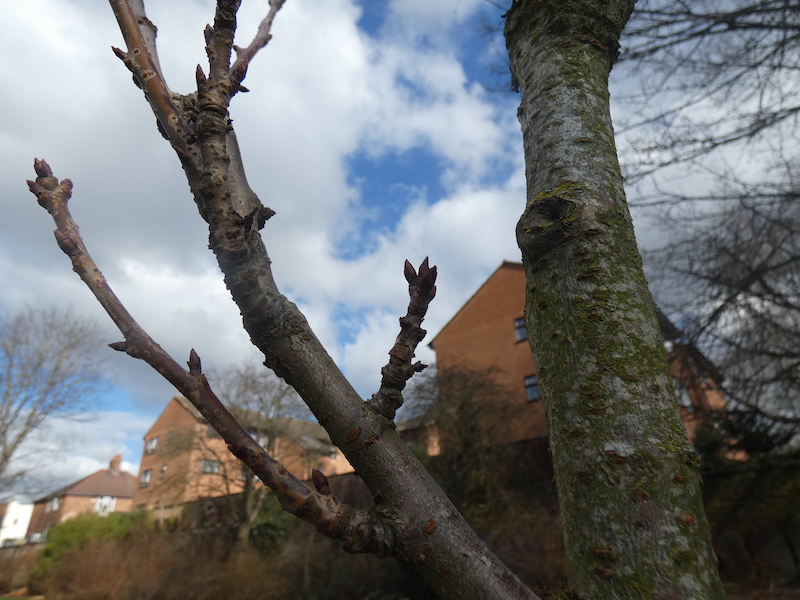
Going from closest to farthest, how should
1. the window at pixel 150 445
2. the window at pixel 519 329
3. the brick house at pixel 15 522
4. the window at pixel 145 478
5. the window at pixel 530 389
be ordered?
the window at pixel 530 389 < the window at pixel 519 329 < the window at pixel 145 478 < the window at pixel 150 445 < the brick house at pixel 15 522

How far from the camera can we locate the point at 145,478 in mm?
35781

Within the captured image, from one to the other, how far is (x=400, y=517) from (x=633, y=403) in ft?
1.72

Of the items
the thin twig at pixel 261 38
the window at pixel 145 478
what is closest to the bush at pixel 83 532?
the window at pixel 145 478

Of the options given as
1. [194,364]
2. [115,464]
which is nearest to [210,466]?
[194,364]

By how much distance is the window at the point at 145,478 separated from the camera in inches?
1378

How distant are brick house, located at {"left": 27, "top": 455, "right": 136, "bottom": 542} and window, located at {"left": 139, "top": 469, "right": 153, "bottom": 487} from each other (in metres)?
13.0

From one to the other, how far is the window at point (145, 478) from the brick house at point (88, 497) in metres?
13.0

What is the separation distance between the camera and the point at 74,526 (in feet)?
68.6

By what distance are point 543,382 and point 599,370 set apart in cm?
14

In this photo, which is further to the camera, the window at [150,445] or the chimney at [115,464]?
the chimney at [115,464]

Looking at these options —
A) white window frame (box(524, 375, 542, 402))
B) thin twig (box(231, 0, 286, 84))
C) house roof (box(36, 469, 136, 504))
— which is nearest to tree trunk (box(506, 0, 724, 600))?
thin twig (box(231, 0, 286, 84))

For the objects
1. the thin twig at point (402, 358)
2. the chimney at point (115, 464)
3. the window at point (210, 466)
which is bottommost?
the thin twig at point (402, 358)

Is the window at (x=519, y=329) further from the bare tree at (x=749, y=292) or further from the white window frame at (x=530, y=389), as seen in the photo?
the bare tree at (x=749, y=292)

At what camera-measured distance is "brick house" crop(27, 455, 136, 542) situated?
47375 mm
